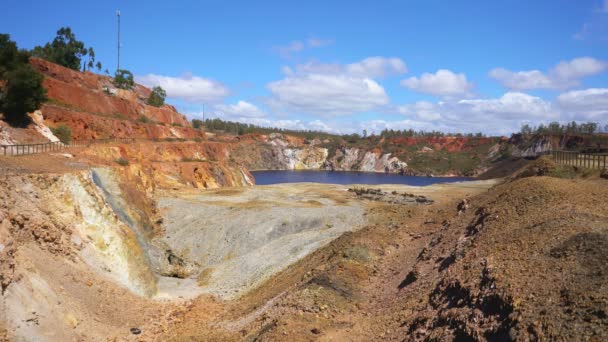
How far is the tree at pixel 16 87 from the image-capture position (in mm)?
39125

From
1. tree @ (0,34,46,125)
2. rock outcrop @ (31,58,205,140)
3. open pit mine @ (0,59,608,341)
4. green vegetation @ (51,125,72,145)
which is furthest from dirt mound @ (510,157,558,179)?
rock outcrop @ (31,58,205,140)

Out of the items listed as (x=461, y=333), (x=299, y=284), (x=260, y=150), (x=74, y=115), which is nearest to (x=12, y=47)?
(x=74, y=115)

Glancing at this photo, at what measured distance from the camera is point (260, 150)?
456ft

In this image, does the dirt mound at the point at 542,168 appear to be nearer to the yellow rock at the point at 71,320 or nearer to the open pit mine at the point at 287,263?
the open pit mine at the point at 287,263

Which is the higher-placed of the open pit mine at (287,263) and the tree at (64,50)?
the tree at (64,50)

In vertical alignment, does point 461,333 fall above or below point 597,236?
below

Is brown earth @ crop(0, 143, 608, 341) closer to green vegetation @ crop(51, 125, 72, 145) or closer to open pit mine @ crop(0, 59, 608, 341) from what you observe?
open pit mine @ crop(0, 59, 608, 341)

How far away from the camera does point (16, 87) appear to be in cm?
3909

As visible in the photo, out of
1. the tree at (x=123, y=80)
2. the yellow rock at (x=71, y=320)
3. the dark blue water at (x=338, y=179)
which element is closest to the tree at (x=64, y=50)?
the tree at (x=123, y=80)

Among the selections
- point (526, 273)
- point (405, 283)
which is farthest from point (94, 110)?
point (526, 273)

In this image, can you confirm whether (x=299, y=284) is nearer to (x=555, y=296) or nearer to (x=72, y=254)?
(x=72, y=254)

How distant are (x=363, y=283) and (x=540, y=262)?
28.0ft

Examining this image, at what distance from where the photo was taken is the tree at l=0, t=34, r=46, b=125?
128 feet

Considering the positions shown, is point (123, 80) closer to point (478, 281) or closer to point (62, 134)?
point (62, 134)
